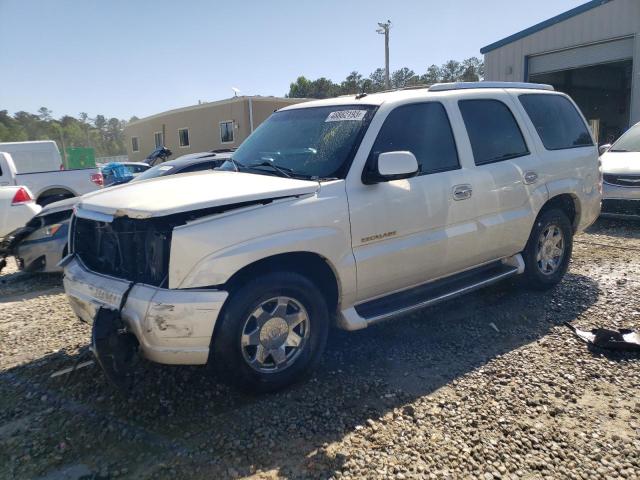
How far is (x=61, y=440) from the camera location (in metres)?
3.00

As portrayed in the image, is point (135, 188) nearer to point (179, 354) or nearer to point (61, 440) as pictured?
point (179, 354)

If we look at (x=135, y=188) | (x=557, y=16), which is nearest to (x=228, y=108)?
(x=557, y=16)

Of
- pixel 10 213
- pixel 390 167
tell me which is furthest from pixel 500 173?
pixel 10 213

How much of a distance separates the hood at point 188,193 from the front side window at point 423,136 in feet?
2.75

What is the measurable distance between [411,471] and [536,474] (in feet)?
2.09

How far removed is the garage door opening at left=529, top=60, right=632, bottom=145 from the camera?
72.8 feet

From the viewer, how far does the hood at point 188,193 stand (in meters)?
3.02

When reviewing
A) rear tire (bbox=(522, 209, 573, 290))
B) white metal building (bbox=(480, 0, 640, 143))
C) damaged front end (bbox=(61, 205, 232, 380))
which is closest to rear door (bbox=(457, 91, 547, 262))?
rear tire (bbox=(522, 209, 573, 290))

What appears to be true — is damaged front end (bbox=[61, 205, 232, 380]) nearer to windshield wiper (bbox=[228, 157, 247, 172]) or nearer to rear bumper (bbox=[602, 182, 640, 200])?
windshield wiper (bbox=[228, 157, 247, 172])

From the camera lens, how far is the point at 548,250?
17.2ft

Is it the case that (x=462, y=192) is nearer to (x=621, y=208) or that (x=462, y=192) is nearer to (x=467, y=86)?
(x=467, y=86)

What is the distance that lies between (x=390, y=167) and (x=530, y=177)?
6.40 feet

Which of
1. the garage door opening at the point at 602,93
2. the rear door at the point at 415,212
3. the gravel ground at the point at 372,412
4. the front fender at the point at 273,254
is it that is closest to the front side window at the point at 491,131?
the rear door at the point at 415,212

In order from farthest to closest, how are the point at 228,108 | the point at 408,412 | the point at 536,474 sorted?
1. the point at 228,108
2. the point at 408,412
3. the point at 536,474
